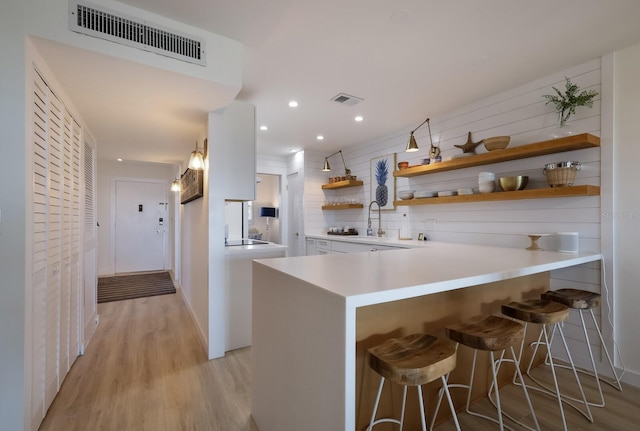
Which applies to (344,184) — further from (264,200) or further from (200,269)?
(264,200)

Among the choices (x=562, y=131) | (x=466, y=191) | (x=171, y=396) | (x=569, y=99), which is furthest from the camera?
(x=466, y=191)

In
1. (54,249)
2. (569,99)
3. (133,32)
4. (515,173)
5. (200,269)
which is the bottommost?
(200,269)

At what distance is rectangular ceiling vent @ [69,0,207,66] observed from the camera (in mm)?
1582

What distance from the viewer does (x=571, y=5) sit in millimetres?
1707

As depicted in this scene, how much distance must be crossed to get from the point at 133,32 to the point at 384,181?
3.36 m

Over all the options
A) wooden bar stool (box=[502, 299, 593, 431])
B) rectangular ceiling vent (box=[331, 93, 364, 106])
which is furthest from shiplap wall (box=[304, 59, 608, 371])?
rectangular ceiling vent (box=[331, 93, 364, 106])

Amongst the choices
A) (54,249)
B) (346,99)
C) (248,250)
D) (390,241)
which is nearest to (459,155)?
(390,241)

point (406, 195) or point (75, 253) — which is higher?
point (406, 195)

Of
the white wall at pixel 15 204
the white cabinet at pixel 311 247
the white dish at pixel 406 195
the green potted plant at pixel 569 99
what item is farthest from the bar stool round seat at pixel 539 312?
the white cabinet at pixel 311 247

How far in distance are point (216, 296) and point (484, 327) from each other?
213cm

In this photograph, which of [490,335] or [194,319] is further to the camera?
[194,319]

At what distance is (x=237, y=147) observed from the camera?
109 inches

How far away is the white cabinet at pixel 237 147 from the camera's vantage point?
106 inches

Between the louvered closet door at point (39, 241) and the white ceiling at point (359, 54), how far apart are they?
0.31m
